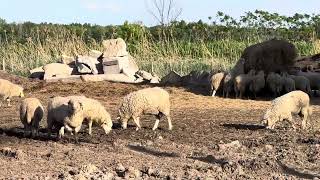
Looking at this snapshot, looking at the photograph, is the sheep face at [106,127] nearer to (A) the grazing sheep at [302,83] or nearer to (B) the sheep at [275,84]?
(B) the sheep at [275,84]

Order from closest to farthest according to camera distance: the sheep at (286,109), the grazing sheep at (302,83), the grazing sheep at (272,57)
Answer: the sheep at (286,109) < the grazing sheep at (302,83) < the grazing sheep at (272,57)

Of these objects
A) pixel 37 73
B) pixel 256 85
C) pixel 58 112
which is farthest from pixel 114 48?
pixel 58 112

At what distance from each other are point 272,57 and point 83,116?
38.5 feet

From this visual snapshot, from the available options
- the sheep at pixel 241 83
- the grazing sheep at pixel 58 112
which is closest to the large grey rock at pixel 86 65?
the sheep at pixel 241 83

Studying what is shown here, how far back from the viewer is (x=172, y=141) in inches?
449

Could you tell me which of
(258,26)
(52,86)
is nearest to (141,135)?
(52,86)

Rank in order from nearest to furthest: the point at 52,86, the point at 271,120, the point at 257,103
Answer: the point at 271,120 → the point at 257,103 → the point at 52,86

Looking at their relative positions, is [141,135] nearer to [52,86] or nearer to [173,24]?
[52,86]

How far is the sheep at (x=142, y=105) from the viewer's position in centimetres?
1255

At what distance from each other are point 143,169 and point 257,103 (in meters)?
10.5

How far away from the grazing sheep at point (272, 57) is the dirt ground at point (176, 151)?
6799mm

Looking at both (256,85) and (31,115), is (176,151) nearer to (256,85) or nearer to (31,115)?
(31,115)

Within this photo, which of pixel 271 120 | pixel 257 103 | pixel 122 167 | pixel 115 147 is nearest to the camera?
pixel 122 167

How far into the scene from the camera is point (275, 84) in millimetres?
20453
